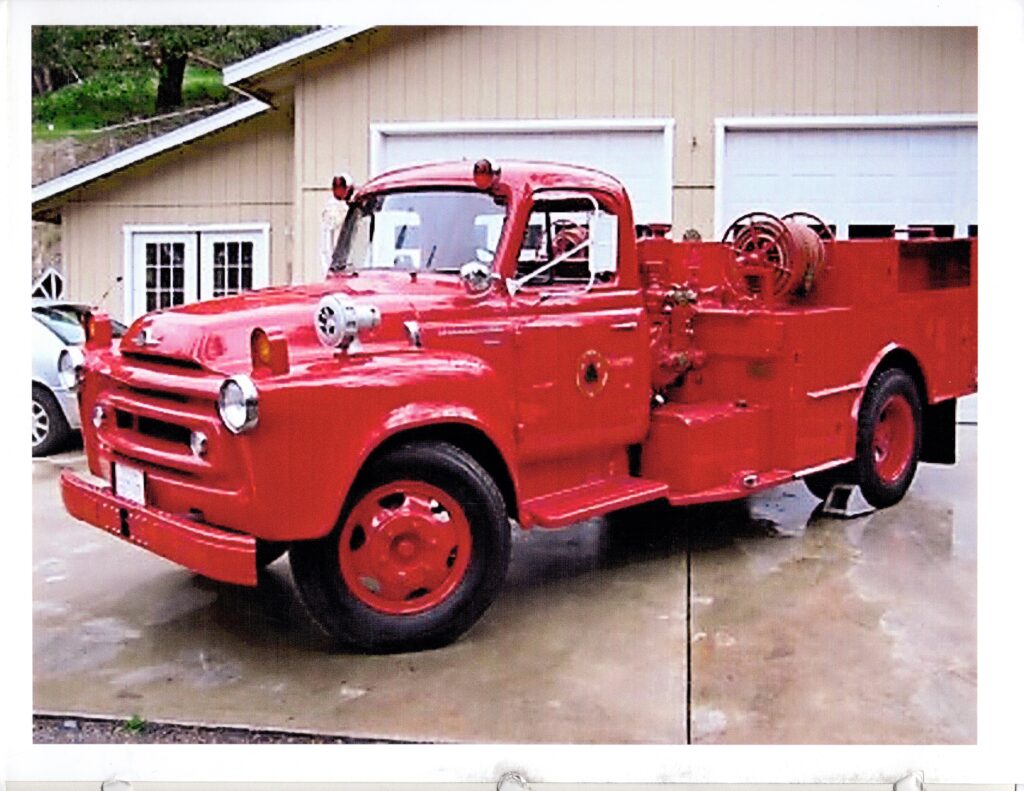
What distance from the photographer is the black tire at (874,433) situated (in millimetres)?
3492

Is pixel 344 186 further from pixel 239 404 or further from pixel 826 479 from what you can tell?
pixel 826 479

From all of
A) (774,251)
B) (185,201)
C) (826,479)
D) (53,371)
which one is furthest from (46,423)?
(826,479)

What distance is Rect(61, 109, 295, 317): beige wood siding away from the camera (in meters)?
3.26

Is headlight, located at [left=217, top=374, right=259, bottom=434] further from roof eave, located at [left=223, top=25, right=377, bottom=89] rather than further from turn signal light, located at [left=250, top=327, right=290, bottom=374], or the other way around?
roof eave, located at [left=223, top=25, right=377, bottom=89]

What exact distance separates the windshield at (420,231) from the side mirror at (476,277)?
0.02m

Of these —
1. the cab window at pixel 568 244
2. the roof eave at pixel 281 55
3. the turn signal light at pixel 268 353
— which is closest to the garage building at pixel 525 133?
the roof eave at pixel 281 55

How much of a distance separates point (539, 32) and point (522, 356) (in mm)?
775

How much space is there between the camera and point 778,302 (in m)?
3.57

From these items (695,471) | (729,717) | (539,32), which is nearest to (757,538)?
(695,471)

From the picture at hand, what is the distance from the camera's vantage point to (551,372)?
3242 mm

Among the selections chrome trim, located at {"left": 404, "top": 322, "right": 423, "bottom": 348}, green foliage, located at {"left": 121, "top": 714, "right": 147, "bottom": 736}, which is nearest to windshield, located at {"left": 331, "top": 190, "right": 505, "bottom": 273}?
chrome trim, located at {"left": 404, "top": 322, "right": 423, "bottom": 348}

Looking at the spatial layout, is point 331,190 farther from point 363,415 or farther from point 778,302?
point 778,302

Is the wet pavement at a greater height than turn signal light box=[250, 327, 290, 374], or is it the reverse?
turn signal light box=[250, 327, 290, 374]

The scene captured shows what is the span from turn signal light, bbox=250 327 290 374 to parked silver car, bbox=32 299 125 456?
51cm
